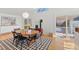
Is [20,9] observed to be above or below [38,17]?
above

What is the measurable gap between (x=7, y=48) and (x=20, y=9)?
0.70 metres

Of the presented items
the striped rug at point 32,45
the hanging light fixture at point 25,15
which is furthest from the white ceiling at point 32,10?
the striped rug at point 32,45

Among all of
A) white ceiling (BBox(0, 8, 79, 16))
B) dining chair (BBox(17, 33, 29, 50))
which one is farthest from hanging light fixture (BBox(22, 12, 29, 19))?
dining chair (BBox(17, 33, 29, 50))

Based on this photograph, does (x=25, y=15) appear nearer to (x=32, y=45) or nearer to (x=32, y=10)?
(x=32, y=10)

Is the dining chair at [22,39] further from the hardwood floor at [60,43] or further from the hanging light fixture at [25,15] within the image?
the hanging light fixture at [25,15]

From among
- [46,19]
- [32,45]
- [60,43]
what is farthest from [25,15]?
[60,43]

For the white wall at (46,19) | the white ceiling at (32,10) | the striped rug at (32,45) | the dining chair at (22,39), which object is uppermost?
the white ceiling at (32,10)

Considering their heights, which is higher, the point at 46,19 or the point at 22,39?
the point at 46,19

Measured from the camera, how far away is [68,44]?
6.61 feet

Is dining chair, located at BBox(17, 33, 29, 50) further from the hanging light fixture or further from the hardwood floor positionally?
the hanging light fixture

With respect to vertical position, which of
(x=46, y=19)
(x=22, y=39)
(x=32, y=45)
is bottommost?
(x=32, y=45)
